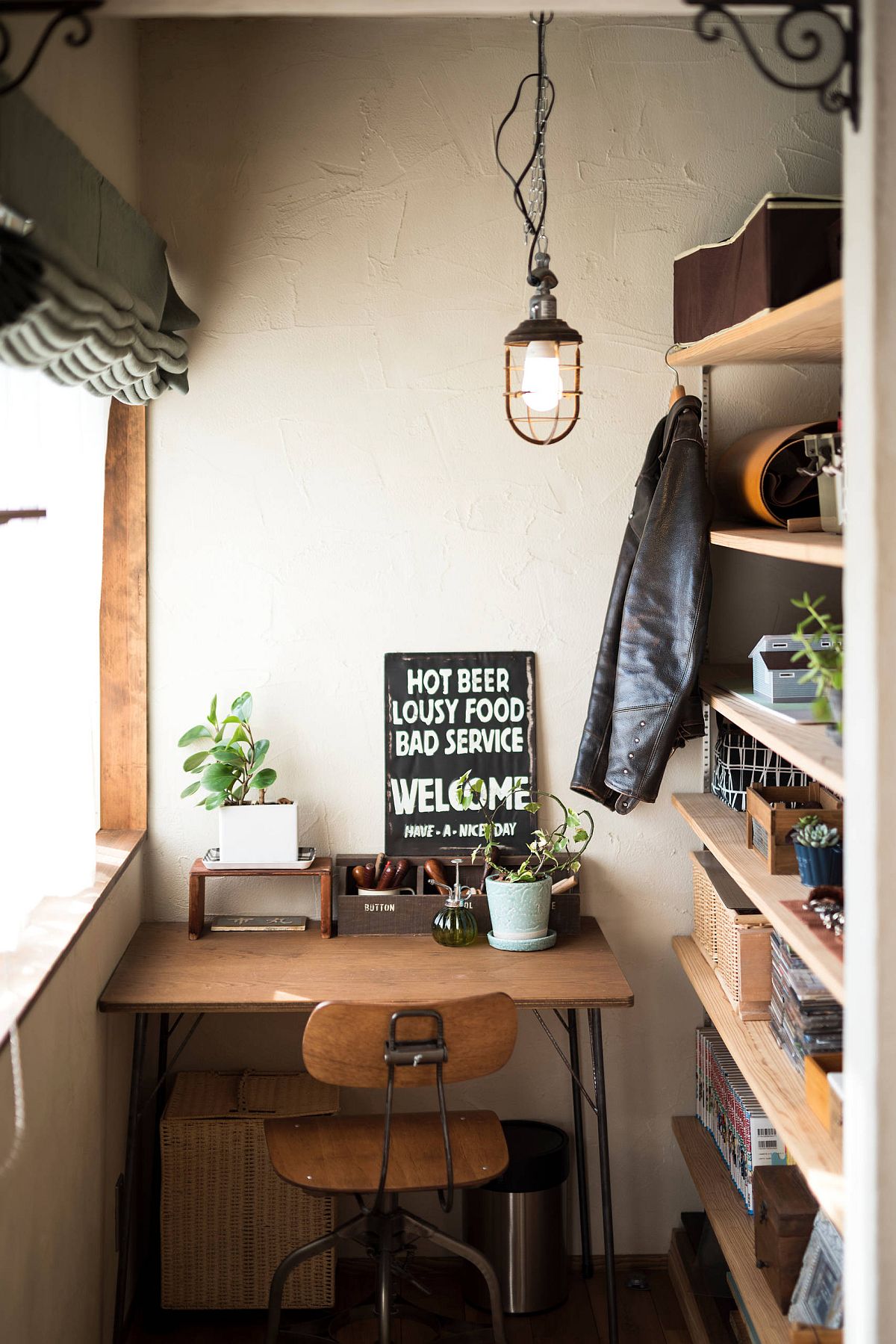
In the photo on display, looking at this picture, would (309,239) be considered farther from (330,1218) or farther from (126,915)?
(330,1218)

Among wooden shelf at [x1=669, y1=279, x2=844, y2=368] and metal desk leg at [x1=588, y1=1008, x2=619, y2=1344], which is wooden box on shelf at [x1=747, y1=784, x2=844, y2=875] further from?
wooden shelf at [x1=669, y1=279, x2=844, y2=368]

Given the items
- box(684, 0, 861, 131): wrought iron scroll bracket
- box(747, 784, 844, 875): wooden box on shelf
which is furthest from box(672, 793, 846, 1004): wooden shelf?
box(684, 0, 861, 131): wrought iron scroll bracket

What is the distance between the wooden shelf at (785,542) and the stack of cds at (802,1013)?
2.32ft

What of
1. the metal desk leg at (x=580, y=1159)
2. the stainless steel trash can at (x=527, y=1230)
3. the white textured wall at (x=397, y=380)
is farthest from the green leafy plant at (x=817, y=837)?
the stainless steel trash can at (x=527, y=1230)

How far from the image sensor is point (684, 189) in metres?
2.93

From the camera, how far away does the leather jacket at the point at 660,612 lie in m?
2.71

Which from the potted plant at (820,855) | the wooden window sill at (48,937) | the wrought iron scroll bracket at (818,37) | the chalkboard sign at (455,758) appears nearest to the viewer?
the wrought iron scroll bracket at (818,37)

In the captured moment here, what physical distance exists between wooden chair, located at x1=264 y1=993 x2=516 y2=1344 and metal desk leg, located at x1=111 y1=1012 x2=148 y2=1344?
274 millimetres

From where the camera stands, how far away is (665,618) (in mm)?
2742

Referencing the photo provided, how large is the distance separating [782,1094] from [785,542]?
94 centimetres

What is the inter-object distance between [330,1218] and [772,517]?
1855 millimetres

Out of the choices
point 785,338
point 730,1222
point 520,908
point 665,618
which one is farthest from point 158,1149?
point 785,338

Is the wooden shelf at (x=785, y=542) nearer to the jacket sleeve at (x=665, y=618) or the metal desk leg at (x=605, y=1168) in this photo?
the jacket sleeve at (x=665, y=618)

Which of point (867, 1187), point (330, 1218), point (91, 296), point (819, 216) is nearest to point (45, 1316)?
point (330, 1218)
